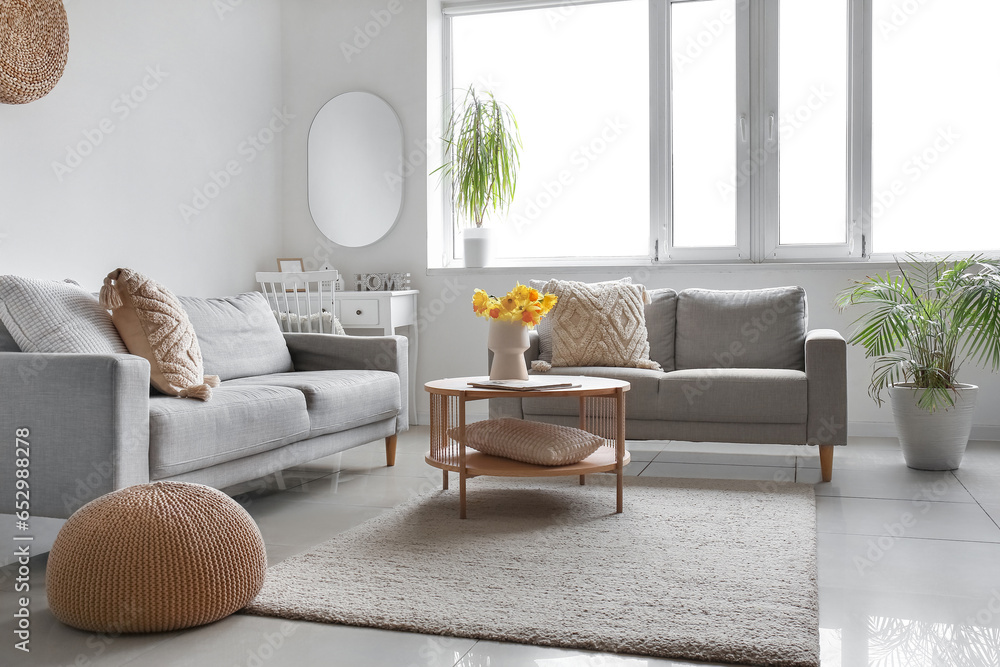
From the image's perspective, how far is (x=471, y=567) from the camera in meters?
2.45

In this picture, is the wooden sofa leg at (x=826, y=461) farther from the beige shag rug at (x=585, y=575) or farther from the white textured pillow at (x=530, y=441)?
the white textured pillow at (x=530, y=441)

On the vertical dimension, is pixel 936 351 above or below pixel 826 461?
above

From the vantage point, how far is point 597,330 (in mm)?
4070

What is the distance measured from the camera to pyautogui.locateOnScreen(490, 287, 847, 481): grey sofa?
358 centimetres

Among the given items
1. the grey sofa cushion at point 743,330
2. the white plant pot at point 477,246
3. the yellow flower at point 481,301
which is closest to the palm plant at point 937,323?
the grey sofa cushion at point 743,330

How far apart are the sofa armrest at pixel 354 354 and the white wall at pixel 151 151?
0.88 meters

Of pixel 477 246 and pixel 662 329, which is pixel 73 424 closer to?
pixel 662 329

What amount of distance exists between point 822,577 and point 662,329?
2038 millimetres

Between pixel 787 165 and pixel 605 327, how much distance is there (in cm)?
163

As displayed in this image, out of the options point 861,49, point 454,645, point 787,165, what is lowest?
point 454,645

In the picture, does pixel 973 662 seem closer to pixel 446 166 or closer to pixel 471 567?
pixel 471 567

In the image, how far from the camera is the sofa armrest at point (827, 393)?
11.7 ft

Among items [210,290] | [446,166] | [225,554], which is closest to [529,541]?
[225,554]

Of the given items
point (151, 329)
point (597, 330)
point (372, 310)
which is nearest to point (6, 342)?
point (151, 329)
